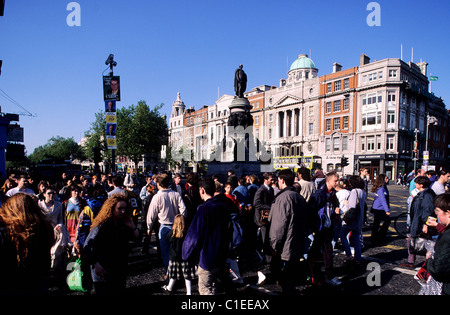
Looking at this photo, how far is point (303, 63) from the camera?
6306 cm

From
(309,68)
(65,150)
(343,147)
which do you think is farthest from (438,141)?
(65,150)

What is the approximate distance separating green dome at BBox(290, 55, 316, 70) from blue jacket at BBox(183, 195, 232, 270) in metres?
65.2

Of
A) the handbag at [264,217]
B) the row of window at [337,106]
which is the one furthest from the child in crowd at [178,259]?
the row of window at [337,106]

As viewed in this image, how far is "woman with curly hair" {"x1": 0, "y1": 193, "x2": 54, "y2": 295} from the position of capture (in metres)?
2.38

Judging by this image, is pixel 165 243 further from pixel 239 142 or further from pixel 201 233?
pixel 239 142

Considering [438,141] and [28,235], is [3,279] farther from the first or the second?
[438,141]

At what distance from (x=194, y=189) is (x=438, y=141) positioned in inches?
2625

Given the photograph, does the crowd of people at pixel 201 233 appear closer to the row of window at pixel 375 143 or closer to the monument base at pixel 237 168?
the monument base at pixel 237 168

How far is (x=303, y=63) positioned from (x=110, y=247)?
2647 inches

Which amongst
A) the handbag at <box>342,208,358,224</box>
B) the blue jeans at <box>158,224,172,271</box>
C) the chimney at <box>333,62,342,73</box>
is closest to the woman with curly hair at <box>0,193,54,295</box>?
the blue jeans at <box>158,224,172,271</box>

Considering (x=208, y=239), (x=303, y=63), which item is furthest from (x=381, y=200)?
(x=303, y=63)

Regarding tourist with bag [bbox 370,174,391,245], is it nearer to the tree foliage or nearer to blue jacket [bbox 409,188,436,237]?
blue jacket [bbox 409,188,436,237]

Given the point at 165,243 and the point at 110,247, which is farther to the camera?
the point at 165,243

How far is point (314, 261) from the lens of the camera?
17.0 ft
